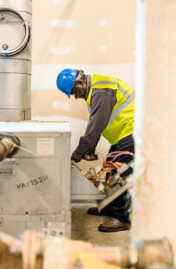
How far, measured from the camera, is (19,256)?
26.5 inches

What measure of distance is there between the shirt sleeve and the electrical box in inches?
26.5

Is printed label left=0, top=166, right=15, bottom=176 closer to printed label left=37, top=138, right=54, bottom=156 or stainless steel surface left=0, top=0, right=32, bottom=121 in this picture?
printed label left=37, top=138, right=54, bottom=156

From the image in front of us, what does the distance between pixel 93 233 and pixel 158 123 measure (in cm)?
187

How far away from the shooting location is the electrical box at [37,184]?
1651 millimetres

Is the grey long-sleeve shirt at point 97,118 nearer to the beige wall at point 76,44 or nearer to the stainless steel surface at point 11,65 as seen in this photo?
the stainless steel surface at point 11,65

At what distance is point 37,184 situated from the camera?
1667 mm

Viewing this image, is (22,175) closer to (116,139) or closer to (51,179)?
(51,179)

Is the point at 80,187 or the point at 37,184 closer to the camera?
the point at 37,184

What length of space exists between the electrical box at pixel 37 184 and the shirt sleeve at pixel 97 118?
67 centimetres

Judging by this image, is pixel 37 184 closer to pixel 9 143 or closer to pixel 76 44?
pixel 9 143

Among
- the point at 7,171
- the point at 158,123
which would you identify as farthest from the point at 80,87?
the point at 158,123

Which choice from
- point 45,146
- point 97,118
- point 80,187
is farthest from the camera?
point 97,118

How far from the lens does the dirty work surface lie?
2352 millimetres

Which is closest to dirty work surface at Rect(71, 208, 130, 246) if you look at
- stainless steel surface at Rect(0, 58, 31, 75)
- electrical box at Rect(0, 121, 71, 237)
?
electrical box at Rect(0, 121, 71, 237)
